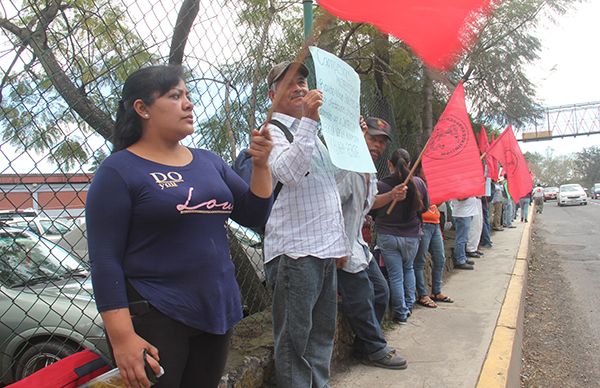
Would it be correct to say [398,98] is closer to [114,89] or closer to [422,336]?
[422,336]

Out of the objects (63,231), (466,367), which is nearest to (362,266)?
(466,367)

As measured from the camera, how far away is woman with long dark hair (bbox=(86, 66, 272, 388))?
160 cm

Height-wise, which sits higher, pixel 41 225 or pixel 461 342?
pixel 41 225

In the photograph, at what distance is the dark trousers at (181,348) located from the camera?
169 centimetres

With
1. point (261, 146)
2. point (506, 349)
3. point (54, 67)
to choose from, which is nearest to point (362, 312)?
point (506, 349)

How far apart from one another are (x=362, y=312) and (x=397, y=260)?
129 cm

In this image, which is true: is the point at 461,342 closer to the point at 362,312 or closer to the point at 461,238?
the point at 362,312

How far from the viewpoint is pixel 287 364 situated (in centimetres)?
263

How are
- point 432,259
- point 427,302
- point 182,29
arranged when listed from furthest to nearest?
1. point 432,259
2. point 427,302
3. point 182,29

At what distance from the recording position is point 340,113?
2658 mm

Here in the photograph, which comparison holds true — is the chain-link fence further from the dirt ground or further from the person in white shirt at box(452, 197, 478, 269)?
the person in white shirt at box(452, 197, 478, 269)

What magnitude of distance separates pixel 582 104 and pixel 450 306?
3583cm

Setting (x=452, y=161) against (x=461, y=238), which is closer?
(x=452, y=161)

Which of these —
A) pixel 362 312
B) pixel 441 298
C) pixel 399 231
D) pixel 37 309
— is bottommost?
pixel 441 298
